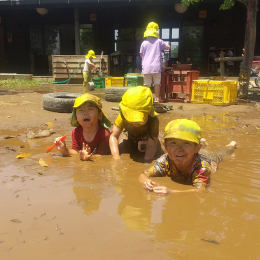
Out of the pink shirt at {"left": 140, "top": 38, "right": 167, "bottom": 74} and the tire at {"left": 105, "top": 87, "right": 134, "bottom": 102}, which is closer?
the pink shirt at {"left": 140, "top": 38, "right": 167, "bottom": 74}

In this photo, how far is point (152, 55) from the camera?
26.9 feet

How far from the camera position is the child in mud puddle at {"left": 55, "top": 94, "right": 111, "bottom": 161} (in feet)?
11.6

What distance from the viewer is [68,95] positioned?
762cm

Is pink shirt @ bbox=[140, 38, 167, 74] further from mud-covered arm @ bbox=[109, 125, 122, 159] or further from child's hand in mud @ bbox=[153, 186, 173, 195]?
child's hand in mud @ bbox=[153, 186, 173, 195]

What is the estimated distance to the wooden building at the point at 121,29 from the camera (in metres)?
15.2

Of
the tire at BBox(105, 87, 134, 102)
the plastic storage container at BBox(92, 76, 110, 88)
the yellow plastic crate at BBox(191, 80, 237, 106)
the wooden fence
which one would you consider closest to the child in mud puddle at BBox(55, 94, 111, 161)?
the tire at BBox(105, 87, 134, 102)

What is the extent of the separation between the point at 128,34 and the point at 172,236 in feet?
53.4

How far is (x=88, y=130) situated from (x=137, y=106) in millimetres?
808

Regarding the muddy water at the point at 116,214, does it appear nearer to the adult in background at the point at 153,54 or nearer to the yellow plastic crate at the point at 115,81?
the adult in background at the point at 153,54

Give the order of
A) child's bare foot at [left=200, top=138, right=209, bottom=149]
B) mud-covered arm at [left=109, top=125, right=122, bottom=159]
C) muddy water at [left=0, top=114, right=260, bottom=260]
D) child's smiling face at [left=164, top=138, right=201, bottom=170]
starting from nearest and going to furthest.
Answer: muddy water at [left=0, top=114, right=260, bottom=260], child's smiling face at [left=164, top=138, right=201, bottom=170], mud-covered arm at [left=109, top=125, right=122, bottom=159], child's bare foot at [left=200, top=138, right=209, bottom=149]

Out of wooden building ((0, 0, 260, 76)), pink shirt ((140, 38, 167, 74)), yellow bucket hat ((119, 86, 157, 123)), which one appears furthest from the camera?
wooden building ((0, 0, 260, 76))

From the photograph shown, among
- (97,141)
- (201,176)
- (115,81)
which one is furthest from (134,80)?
(201,176)

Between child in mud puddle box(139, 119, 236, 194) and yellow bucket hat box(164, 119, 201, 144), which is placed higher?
yellow bucket hat box(164, 119, 201, 144)

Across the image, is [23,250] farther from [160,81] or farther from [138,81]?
[138,81]
